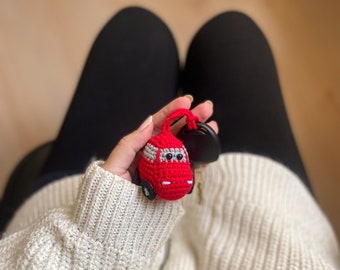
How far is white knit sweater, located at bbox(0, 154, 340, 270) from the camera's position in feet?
1.87

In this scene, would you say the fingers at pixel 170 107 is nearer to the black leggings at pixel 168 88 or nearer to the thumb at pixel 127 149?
the thumb at pixel 127 149

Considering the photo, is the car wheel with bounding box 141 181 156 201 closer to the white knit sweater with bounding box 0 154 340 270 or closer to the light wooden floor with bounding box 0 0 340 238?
the white knit sweater with bounding box 0 154 340 270

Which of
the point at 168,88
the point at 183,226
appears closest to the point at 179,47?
the point at 168,88

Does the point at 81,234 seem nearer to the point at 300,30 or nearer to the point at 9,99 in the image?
the point at 9,99

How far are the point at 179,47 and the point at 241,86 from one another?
0.52 metres

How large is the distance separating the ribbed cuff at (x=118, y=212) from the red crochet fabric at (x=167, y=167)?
0.04 metres

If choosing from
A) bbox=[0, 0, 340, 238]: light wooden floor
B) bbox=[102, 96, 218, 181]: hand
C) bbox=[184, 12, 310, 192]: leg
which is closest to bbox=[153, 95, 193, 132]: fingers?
bbox=[102, 96, 218, 181]: hand

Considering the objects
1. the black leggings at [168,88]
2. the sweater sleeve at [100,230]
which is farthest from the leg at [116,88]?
the sweater sleeve at [100,230]

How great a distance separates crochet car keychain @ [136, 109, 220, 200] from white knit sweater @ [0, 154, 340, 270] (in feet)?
0.12

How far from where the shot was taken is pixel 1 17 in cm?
138

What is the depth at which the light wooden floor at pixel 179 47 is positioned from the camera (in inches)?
48.6

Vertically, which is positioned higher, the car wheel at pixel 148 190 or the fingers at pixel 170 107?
the fingers at pixel 170 107

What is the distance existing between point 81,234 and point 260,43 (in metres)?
0.52

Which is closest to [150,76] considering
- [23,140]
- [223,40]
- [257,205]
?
[223,40]
